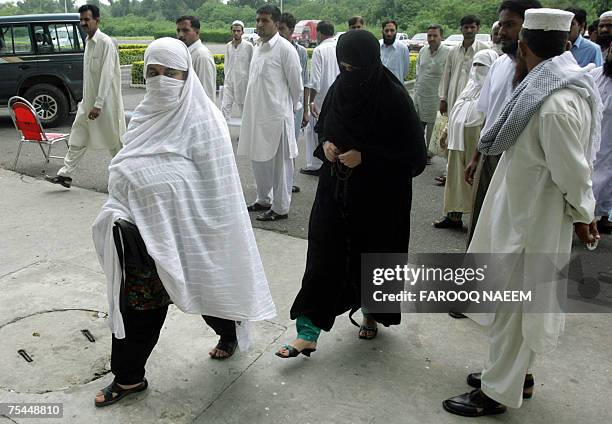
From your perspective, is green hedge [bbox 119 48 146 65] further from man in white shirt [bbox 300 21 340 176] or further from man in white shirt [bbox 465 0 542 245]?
man in white shirt [bbox 465 0 542 245]

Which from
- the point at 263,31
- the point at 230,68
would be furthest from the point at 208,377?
the point at 230,68

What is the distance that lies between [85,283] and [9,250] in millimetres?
1006

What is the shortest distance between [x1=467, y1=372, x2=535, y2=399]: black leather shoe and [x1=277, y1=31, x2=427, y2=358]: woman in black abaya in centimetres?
52

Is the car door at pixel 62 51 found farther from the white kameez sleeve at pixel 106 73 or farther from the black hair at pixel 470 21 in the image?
the black hair at pixel 470 21

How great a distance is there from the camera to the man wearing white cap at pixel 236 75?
811cm

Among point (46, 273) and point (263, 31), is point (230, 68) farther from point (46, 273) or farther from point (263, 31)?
point (46, 273)

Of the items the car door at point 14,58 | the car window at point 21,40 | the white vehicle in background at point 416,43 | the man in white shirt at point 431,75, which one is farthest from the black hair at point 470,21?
the white vehicle in background at point 416,43

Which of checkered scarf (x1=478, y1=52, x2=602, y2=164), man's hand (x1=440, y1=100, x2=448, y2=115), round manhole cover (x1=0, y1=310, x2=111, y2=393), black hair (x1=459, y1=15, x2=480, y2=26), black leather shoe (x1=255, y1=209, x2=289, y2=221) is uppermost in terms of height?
black hair (x1=459, y1=15, x2=480, y2=26)

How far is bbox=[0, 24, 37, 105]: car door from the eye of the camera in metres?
9.67

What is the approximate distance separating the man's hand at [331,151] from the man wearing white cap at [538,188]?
2.45ft

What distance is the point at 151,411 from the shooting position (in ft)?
8.89

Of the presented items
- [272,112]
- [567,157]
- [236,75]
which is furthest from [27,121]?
[567,157]

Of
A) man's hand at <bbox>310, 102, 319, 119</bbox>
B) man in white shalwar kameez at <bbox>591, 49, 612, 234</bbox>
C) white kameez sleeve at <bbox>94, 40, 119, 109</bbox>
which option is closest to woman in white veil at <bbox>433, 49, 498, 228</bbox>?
man in white shalwar kameez at <bbox>591, 49, 612, 234</bbox>

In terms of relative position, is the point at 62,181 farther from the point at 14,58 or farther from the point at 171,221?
the point at 14,58
